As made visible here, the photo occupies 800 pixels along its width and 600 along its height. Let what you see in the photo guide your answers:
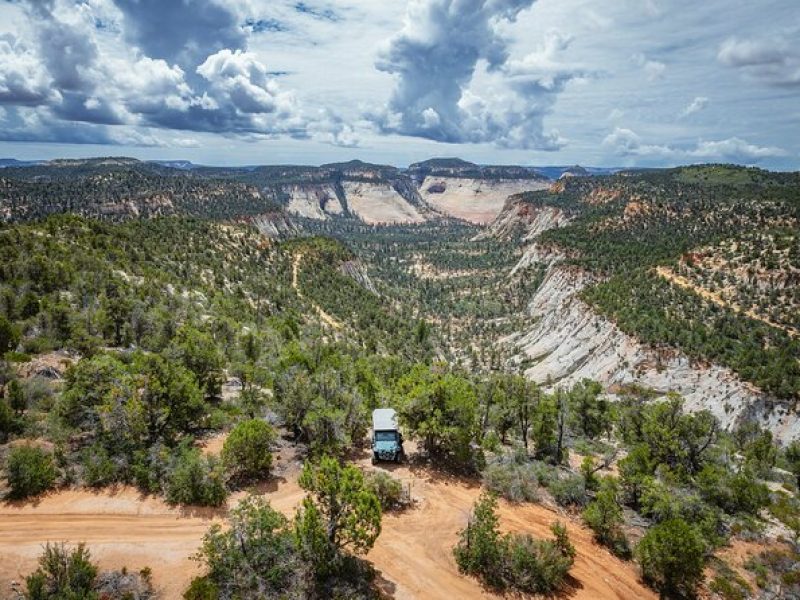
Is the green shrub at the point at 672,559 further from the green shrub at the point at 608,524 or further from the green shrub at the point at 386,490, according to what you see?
the green shrub at the point at 386,490

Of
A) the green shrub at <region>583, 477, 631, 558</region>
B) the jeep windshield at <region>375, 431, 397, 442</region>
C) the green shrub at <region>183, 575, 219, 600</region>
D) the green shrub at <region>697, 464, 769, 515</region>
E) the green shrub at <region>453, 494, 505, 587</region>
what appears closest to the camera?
the green shrub at <region>183, 575, 219, 600</region>

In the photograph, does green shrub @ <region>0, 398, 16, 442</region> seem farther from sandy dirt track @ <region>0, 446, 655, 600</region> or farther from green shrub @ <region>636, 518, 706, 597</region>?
green shrub @ <region>636, 518, 706, 597</region>

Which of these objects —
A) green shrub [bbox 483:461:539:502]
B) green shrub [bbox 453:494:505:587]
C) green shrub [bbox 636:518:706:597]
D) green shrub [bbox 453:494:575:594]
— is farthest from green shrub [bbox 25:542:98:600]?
green shrub [bbox 636:518:706:597]

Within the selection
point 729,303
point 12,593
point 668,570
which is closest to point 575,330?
point 729,303

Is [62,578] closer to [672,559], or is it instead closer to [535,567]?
[535,567]

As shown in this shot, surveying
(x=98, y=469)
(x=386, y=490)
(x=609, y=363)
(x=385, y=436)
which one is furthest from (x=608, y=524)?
(x=609, y=363)

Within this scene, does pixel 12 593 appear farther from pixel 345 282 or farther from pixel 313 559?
pixel 345 282
